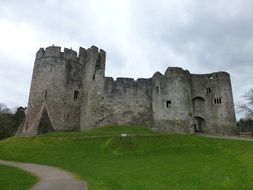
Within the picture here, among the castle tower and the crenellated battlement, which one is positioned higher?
the crenellated battlement

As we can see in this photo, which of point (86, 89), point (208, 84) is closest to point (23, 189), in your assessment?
point (86, 89)

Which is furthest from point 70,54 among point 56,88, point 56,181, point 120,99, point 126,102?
point 56,181

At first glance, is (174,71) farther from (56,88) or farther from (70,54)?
Result: (56,88)

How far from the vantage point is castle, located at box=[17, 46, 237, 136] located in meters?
34.5

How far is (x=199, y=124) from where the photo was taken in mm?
36781

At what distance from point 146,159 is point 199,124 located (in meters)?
19.5

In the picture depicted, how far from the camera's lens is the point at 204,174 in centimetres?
1379

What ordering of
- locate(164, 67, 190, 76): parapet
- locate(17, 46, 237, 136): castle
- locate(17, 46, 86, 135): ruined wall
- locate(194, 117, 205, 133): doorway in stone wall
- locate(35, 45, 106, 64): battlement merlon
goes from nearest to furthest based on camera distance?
1. locate(17, 46, 237, 136): castle
2. locate(164, 67, 190, 76): parapet
3. locate(17, 46, 86, 135): ruined wall
4. locate(194, 117, 205, 133): doorway in stone wall
5. locate(35, 45, 106, 64): battlement merlon

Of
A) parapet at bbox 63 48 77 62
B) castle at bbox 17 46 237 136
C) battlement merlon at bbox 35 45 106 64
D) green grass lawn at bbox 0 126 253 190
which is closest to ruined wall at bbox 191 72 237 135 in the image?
castle at bbox 17 46 237 136

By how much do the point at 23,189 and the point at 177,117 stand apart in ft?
81.7

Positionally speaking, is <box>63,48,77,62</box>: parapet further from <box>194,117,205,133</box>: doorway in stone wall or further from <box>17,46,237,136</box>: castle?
<box>194,117,205,133</box>: doorway in stone wall

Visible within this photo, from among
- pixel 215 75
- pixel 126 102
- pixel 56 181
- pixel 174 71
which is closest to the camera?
pixel 56 181

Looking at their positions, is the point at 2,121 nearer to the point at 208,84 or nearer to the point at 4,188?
the point at 208,84

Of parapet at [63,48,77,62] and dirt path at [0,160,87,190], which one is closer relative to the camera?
dirt path at [0,160,87,190]
